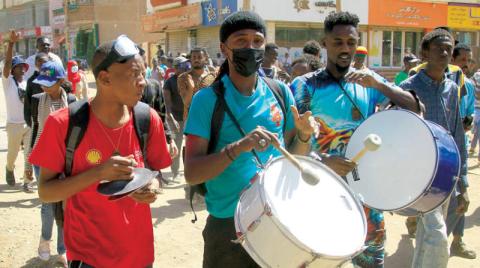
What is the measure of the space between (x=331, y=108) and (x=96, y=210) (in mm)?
1580

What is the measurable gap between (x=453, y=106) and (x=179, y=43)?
2813 centimetres

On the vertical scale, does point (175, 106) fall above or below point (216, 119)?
below

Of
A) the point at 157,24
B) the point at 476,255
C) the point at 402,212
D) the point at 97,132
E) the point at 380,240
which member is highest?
the point at 157,24

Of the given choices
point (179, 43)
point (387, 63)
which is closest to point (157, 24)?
point (179, 43)

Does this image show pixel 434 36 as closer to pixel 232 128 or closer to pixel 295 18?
pixel 232 128

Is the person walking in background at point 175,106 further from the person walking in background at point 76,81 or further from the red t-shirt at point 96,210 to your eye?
the person walking in background at point 76,81

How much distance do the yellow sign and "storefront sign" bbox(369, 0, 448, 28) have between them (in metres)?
0.68

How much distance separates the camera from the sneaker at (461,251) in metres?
5.03

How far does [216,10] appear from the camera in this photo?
25547mm

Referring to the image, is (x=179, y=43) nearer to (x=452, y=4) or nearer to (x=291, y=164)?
(x=452, y=4)

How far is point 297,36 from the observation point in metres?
26.0

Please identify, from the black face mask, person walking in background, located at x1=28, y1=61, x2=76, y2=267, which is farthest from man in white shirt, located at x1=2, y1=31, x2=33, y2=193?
the black face mask

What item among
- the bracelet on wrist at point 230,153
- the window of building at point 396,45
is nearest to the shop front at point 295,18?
the window of building at point 396,45

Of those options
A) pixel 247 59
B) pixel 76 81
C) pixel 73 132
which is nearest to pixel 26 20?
pixel 76 81
